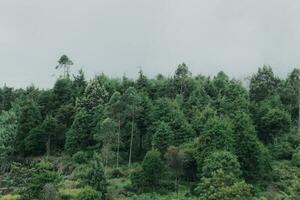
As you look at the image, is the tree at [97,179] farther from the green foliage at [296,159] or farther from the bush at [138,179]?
the green foliage at [296,159]

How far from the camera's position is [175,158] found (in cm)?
5816

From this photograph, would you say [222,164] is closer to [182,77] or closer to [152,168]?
[152,168]

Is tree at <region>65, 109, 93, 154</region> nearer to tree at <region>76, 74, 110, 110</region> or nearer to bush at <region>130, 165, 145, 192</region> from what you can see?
tree at <region>76, 74, 110, 110</region>

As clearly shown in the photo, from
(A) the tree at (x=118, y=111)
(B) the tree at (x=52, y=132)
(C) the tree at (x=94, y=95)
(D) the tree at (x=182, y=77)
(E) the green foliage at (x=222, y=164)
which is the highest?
(D) the tree at (x=182, y=77)

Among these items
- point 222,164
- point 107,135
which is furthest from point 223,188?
point 107,135

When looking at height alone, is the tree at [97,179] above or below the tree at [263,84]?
below

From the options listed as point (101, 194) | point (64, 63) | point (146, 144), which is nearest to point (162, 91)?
point (146, 144)

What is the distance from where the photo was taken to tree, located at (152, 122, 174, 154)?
62.5m

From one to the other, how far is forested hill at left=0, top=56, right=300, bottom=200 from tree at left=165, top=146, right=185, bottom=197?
10 centimetres

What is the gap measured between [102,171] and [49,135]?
59.2 feet

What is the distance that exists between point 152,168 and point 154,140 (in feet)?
20.5

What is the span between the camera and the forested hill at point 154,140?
2217 inches

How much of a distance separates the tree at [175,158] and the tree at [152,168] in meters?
1.11

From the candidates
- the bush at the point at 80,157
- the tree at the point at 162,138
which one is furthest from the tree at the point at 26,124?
the tree at the point at 162,138
